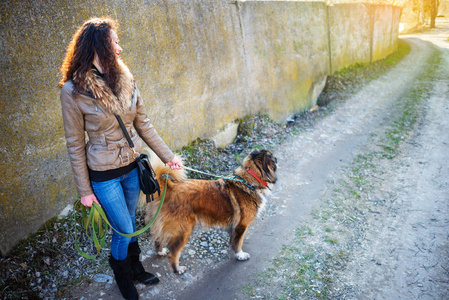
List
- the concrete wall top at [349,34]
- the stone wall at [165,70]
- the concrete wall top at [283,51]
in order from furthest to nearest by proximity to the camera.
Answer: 1. the concrete wall top at [349,34]
2. the concrete wall top at [283,51]
3. the stone wall at [165,70]

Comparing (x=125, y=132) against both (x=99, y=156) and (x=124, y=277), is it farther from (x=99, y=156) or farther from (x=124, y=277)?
(x=124, y=277)

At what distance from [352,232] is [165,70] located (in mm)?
3496

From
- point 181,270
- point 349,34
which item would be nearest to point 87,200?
point 181,270

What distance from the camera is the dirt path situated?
9.66 ft

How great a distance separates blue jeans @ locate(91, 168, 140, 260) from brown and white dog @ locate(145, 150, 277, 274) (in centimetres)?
38

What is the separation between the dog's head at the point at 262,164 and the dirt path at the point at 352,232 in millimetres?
960

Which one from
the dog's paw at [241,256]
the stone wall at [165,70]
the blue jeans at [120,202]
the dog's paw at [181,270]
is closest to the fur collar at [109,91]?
the blue jeans at [120,202]

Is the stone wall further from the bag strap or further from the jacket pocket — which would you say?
the bag strap

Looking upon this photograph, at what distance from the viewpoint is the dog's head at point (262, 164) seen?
10.6ft

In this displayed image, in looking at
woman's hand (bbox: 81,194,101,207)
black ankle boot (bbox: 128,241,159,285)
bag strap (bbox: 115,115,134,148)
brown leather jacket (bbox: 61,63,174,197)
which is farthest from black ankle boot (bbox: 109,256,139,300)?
bag strap (bbox: 115,115,134,148)

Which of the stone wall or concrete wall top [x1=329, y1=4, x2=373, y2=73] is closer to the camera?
the stone wall

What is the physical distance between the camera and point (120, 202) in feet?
7.73

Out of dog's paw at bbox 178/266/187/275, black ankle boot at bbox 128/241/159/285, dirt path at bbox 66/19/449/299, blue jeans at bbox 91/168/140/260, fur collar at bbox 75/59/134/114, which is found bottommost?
dirt path at bbox 66/19/449/299

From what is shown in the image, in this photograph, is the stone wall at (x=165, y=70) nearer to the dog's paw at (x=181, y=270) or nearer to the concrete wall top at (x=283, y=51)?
the concrete wall top at (x=283, y=51)
